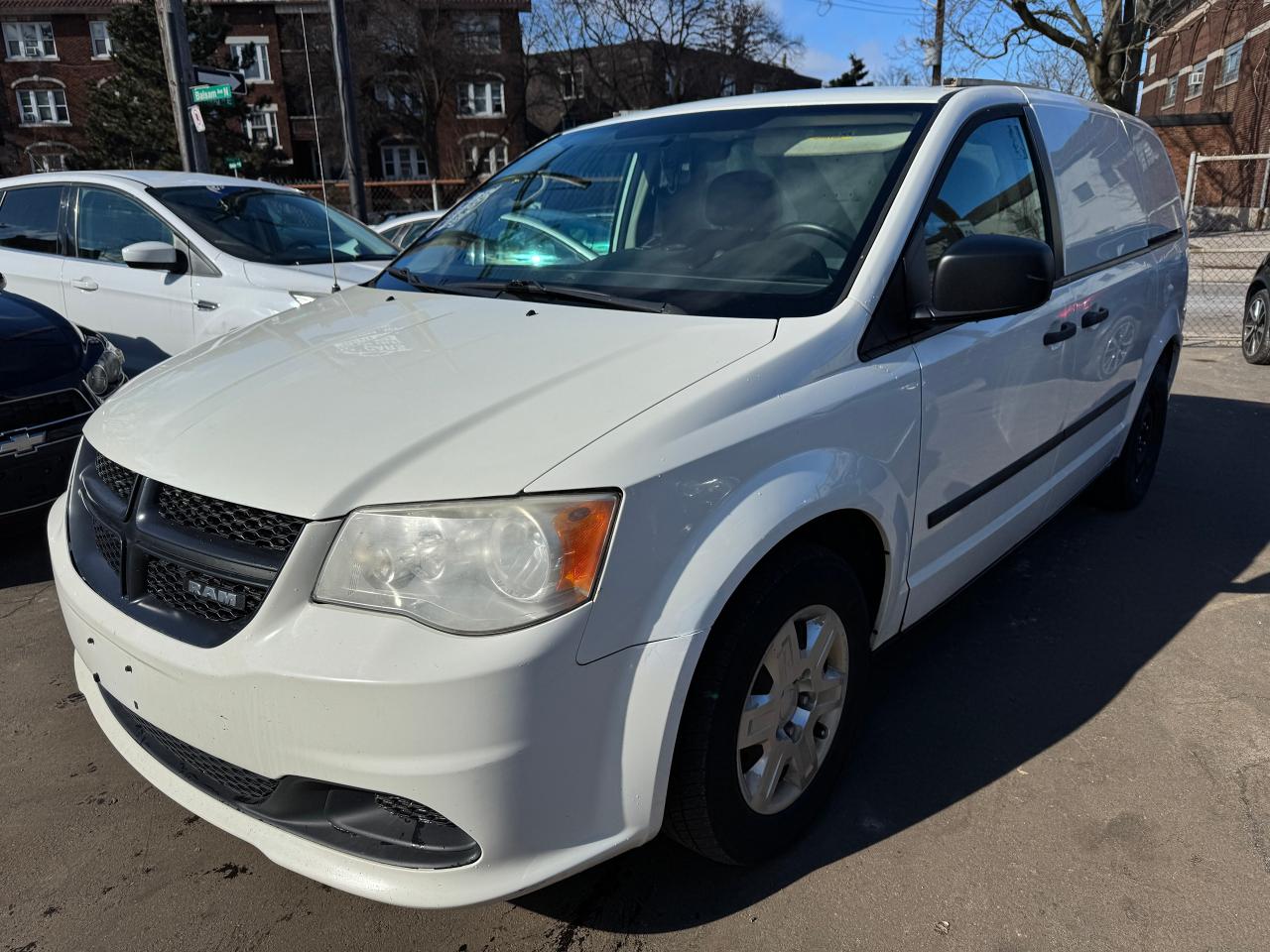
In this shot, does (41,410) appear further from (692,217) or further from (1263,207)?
(1263,207)

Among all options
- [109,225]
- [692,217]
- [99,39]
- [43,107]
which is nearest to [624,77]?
[99,39]

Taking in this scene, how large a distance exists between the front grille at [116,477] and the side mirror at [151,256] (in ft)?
12.1

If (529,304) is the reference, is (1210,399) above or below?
below

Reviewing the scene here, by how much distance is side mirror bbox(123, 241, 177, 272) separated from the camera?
5.37m

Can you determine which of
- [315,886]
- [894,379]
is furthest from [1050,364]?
[315,886]

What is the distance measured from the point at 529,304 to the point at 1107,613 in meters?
2.56

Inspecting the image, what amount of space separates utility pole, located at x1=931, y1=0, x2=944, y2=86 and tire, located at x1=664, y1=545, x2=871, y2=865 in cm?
1876

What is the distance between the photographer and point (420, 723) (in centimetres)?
160

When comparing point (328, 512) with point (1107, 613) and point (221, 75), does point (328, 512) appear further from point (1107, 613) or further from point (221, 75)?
point (221, 75)

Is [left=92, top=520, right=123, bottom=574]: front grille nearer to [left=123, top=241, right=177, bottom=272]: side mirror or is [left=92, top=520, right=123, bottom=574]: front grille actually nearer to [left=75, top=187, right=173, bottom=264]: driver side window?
[left=123, top=241, right=177, bottom=272]: side mirror

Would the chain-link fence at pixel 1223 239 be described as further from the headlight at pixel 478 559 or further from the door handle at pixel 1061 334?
the headlight at pixel 478 559

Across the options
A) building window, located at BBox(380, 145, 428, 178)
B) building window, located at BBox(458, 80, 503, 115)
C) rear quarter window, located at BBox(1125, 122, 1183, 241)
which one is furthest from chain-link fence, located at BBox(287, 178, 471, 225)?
rear quarter window, located at BBox(1125, 122, 1183, 241)

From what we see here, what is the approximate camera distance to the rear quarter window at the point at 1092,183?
3.24 metres

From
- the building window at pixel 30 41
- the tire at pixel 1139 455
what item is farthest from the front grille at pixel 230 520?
the building window at pixel 30 41
